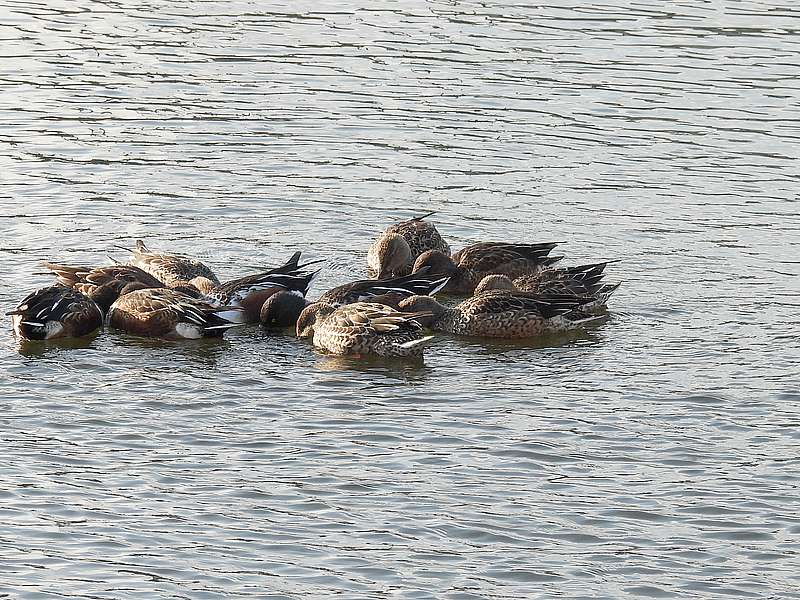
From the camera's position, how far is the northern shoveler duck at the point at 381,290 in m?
13.8

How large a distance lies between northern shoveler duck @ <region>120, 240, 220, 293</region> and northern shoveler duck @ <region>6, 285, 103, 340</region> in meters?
1.05

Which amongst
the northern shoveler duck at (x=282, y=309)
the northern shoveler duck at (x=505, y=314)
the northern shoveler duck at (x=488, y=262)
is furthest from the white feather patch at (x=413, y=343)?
the northern shoveler duck at (x=488, y=262)

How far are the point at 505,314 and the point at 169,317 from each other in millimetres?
2978

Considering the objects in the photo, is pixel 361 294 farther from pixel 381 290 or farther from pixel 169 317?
pixel 169 317

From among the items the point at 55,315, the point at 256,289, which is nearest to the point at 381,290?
the point at 256,289

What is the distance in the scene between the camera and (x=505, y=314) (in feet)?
44.1

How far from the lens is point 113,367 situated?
40.7 feet

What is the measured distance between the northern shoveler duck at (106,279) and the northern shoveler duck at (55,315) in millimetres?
337

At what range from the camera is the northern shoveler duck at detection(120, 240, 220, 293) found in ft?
46.0

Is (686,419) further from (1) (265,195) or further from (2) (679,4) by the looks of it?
(2) (679,4)

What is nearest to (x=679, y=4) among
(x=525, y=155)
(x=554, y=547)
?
(x=525, y=155)

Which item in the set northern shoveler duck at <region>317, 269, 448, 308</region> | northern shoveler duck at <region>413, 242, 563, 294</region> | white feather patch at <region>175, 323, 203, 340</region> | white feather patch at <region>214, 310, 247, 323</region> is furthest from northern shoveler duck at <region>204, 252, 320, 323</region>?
northern shoveler duck at <region>413, 242, 563, 294</region>

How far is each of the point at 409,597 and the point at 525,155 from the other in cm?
1070

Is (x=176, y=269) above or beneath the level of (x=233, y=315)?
above
